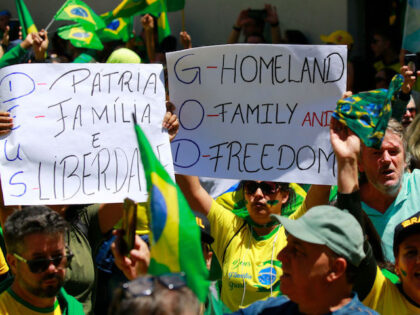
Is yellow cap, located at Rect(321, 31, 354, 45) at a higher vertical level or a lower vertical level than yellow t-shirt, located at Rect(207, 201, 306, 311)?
higher

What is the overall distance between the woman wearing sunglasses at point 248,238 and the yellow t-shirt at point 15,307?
3.50 ft

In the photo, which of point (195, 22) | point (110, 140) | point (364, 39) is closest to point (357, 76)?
point (364, 39)

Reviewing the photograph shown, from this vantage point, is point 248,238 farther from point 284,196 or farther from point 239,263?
point 284,196

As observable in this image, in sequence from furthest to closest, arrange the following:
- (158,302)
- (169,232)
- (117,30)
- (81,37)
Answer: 1. (117,30)
2. (81,37)
3. (169,232)
4. (158,302)

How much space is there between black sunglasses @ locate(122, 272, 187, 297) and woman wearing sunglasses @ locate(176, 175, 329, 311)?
1.56 m

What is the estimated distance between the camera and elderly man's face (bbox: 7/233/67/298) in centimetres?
287

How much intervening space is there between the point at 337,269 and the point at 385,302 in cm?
57

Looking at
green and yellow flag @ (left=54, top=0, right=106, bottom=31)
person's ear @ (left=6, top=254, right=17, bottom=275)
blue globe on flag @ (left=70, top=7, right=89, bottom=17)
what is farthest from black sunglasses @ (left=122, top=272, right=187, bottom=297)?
blue globe on flag @ (left=70, top=7, right=89, bottom=17)

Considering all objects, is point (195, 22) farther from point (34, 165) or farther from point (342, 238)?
point (342, 238)

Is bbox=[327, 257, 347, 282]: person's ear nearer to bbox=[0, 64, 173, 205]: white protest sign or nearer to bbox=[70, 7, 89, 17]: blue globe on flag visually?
bbox=[0, 64, 173, 205]: white protest sign

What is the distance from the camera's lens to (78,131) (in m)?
3.62

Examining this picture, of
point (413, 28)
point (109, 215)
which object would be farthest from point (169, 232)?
point (413, 28)

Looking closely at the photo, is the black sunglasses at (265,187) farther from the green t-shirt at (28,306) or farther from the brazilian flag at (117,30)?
the brazilian flag at (117,30)

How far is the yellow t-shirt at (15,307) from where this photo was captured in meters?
2.87
